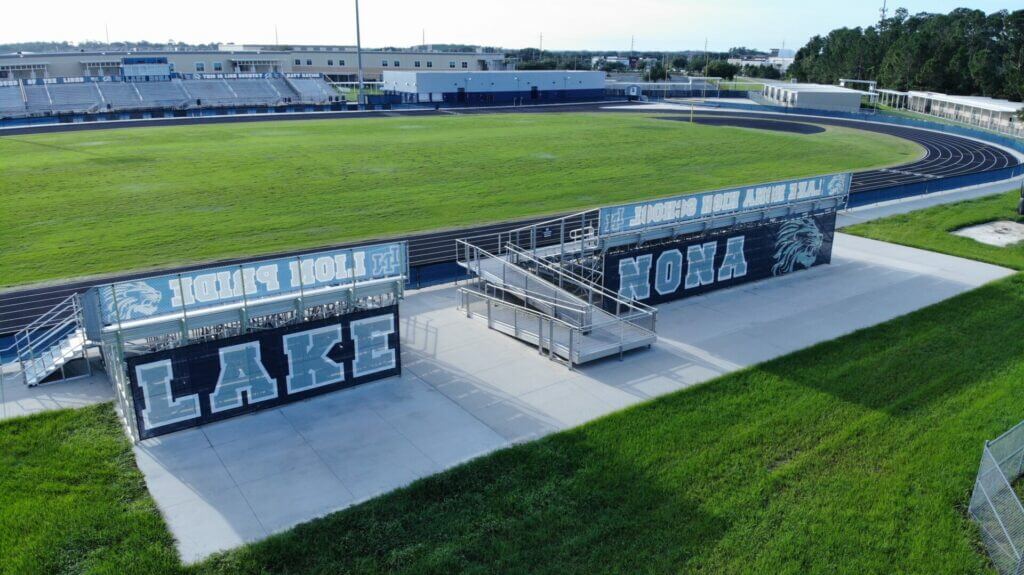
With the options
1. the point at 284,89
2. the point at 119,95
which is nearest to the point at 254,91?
the point at 284,89

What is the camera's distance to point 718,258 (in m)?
27.3

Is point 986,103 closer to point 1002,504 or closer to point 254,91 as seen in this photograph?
point 1002,504

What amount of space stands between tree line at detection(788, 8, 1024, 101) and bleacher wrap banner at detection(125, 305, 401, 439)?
105 metres

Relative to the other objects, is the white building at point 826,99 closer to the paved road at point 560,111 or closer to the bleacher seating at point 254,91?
the paved road at point 560,111

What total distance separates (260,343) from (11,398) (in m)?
6.65

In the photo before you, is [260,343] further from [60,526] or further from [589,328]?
[589,328]

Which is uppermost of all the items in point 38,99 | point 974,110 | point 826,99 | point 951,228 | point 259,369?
point 826,99

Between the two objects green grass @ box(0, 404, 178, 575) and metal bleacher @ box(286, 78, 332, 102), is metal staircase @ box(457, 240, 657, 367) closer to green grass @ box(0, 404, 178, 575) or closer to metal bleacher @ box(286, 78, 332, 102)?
green grass @ box(0, 404, 178, 575)

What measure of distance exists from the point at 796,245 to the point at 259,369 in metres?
21.7

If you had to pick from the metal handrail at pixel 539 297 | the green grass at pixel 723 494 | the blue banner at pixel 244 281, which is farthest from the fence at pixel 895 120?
the blue banner at pixel 244 281

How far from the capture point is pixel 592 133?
73438 millimetres

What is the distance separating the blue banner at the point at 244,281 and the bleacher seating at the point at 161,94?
96.4m

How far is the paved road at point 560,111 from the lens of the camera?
26359mm

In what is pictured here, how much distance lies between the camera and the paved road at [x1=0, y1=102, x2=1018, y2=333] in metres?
26.4
